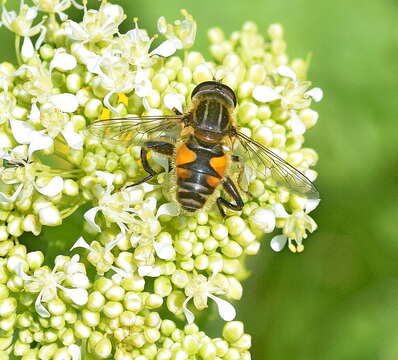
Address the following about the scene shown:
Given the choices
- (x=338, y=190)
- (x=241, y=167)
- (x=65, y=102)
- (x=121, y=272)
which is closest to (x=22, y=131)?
(x=65, y=102)

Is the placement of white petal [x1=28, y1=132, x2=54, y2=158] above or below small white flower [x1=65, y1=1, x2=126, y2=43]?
below

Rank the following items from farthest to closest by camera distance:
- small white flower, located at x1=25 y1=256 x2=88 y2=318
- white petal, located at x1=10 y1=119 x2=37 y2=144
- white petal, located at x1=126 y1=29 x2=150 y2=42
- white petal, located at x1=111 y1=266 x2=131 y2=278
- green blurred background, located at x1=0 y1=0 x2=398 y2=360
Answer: green blurred background, located at x1=0 y1=0 x2=398 y2=360
white petal, located at x1=126 y1=29 x2=150 y2=42
white petal, located at x1=10 y1=119 x2=37 y2=144
white petal, located at x1=111 y1=266 x2=131 y2=278
small white flower, located at x1=25 y1=256 x2=88 y2=318

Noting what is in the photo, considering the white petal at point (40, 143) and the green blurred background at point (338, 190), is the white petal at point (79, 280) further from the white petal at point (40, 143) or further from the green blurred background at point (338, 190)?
the green blurred background at point (338, 190)

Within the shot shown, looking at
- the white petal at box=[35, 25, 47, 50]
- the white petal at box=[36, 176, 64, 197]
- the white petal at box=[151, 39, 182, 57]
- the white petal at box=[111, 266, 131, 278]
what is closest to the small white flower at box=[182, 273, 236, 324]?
the white petal at box=[111, 266, 131, 278]

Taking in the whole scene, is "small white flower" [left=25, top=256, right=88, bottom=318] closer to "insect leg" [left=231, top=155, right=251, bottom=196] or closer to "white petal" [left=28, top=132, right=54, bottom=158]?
"white petal" [left=28, top=132, right=54, bottom=158]

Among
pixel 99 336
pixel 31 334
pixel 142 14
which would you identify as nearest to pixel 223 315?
pixel 99 336

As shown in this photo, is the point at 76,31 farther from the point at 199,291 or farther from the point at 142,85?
the point at 199,291
